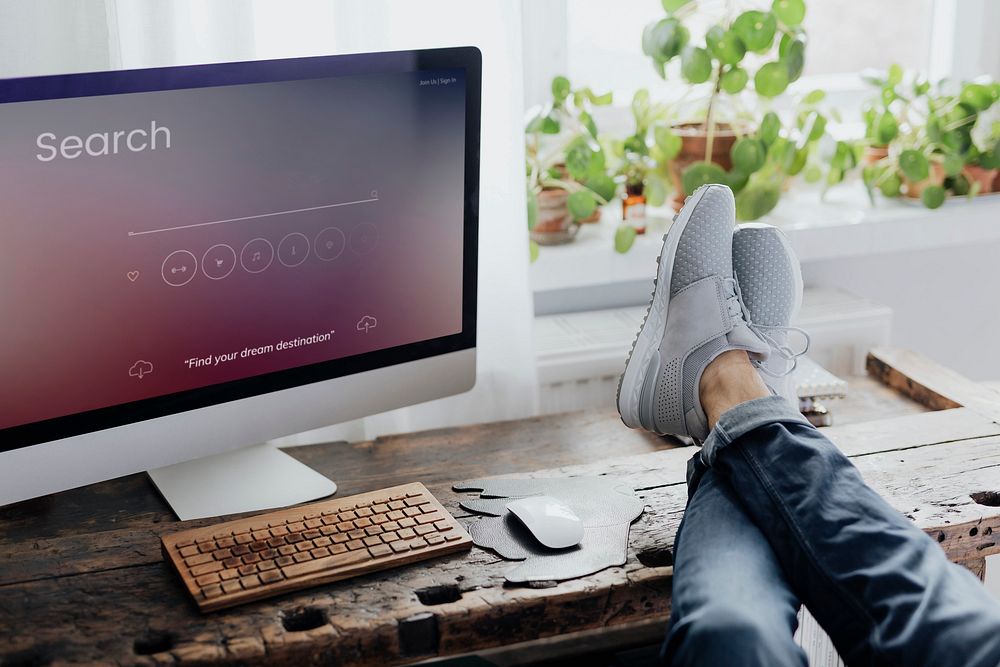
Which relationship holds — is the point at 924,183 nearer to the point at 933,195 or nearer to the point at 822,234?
the point at 933,195

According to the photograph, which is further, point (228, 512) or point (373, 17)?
point (373, 17)

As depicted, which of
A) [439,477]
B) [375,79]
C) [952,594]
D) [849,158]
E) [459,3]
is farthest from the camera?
[849,158]

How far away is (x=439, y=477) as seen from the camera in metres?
1.18

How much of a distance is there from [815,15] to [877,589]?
4.23ft

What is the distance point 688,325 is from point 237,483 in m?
0.56

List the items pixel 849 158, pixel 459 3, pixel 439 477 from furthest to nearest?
pixel 849 158
pixel 459 3
pixel 439 477

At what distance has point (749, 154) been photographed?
1.56m

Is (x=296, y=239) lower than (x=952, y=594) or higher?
higher

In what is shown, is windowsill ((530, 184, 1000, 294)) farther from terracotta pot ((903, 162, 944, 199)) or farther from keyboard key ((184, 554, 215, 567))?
keyboard key ((184, 554, 215, 567))

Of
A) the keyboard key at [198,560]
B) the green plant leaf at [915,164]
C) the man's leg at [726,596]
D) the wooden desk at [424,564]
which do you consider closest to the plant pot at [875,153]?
the green plant leaf at [915,164]

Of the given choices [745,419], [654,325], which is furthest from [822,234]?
[745,419]

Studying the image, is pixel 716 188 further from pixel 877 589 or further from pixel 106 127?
pixel 106 127

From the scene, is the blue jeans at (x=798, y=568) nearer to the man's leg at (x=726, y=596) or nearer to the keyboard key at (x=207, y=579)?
the man's leg at (x=726, y=596)

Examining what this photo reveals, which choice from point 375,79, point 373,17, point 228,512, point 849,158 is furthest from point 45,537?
point 849,158
